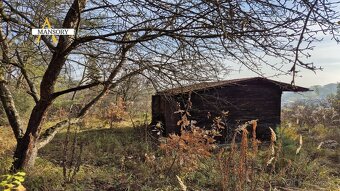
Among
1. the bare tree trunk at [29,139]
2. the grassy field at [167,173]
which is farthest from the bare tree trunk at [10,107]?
the grassy field at [167,173]

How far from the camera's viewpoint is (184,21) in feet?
12.6

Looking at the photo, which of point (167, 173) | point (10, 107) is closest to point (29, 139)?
point (10, 107)

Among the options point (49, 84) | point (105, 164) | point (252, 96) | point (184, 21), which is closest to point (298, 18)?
point (184, 21)

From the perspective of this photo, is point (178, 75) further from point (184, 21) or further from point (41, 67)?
point (41, 67)

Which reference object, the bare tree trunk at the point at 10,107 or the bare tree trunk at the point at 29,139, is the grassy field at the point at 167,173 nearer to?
the bare tree trunk at the point at 29,139

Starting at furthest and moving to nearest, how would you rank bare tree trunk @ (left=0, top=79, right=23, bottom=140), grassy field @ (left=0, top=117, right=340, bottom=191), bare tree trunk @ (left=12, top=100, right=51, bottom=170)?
bare tree trunk @ (left=0, top=79, right=23, bottom=140), bare tree trunk @ (left=12, top=100, right=51, bottom=170), grassy field @ (left=0, top=117, right=340, bottom=191)

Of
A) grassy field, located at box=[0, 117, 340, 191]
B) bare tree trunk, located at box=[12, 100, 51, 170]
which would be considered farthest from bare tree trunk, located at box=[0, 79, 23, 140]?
grassy field, located at box=[0, 117, 340, 191]

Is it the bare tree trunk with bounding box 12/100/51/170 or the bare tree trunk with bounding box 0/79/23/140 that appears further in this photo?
the bare tree trunk with bounding box 0/79/23/140

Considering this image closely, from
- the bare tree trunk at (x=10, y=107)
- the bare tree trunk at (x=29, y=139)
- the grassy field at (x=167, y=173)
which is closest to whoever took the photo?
the grassy field at (x=167, y=173)

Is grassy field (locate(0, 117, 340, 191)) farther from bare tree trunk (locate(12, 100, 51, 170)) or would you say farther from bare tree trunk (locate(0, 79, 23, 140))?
bare tree trunk (locate(0, 79, 23, 140))

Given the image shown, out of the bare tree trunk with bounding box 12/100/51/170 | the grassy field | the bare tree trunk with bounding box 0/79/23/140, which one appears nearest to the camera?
the grassy field

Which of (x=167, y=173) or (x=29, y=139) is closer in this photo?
(x=29, y=139)

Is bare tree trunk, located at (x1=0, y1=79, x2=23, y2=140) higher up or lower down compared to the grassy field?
higher up

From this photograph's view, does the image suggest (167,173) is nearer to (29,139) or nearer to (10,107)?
(29,139)
